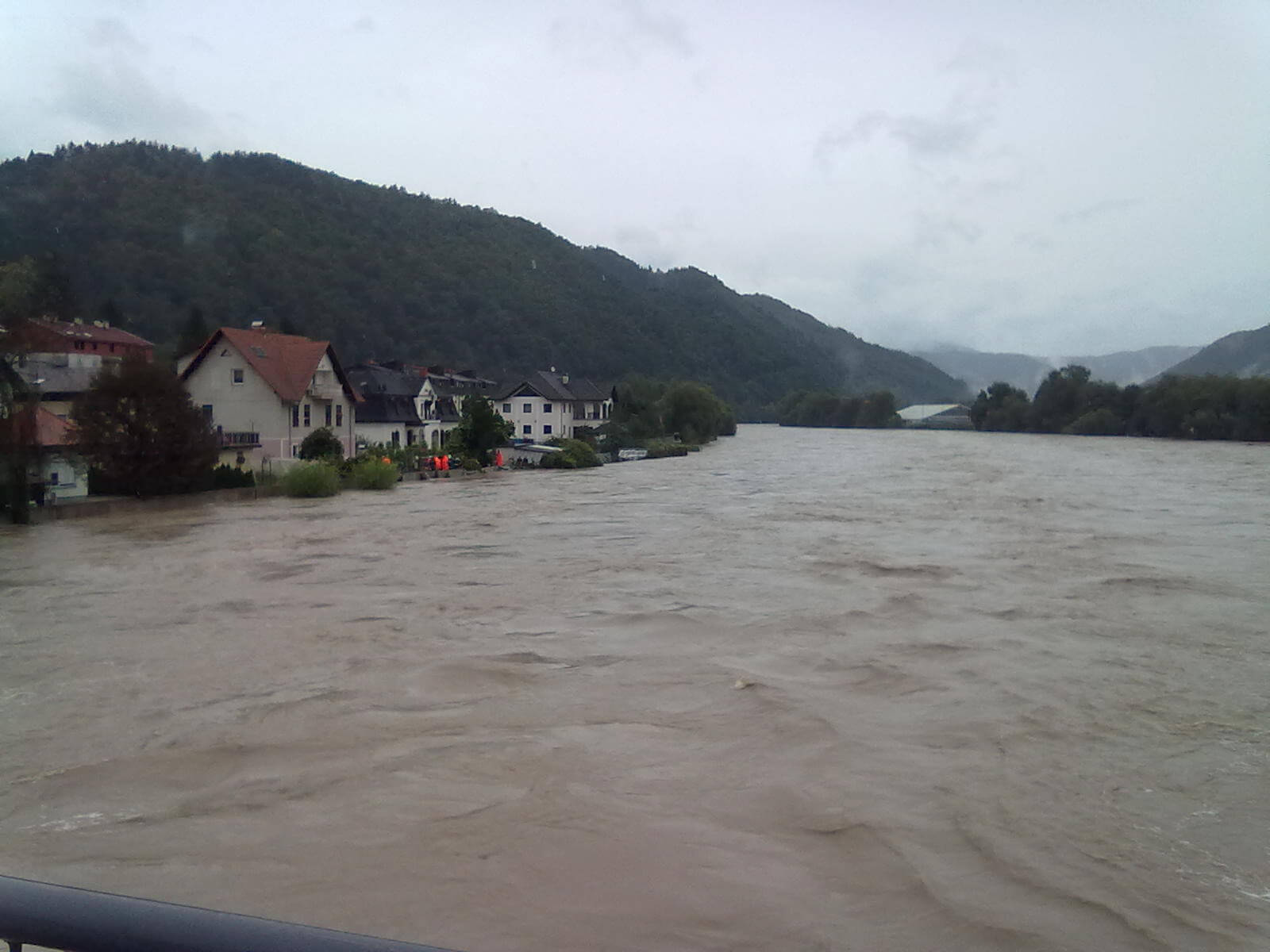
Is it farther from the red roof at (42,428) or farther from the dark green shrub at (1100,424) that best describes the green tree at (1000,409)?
the red roof at (42,428)

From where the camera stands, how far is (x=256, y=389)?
126ft

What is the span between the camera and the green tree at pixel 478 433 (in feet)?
156

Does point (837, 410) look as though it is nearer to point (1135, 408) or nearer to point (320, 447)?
point (1135, 408)

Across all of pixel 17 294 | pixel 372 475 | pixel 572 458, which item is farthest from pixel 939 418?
pixel 17 294

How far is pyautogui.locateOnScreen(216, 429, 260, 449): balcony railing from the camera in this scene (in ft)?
113

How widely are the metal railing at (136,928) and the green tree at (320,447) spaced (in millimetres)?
38078

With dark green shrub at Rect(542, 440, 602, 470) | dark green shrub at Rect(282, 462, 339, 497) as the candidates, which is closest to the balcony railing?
dark green shrub at Rect(282, 462, 339, 497)

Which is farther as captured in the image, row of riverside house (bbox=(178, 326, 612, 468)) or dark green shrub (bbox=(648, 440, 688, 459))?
dark green shrub (bbox=(648, 440, 688, 459))

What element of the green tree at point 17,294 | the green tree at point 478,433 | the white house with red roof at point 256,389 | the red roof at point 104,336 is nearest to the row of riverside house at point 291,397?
the white house with red roof at point 256,389

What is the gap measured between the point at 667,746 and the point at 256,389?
34220mm

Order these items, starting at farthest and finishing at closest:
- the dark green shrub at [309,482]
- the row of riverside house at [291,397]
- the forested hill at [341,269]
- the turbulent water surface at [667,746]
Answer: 1. the forested hill at [341,269]
2. the row of riverside house at [291,397]
3. the dark green shrub at [309,482]
4. the turbulent water surface at [667,746]

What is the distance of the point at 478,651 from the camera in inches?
434

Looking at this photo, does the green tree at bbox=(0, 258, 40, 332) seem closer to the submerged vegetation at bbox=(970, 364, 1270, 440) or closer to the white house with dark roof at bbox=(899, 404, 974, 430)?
the submerged vegetation at bbox=(970, 364, 1270, 440)

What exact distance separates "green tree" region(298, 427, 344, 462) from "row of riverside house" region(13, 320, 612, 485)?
28.2 inches
